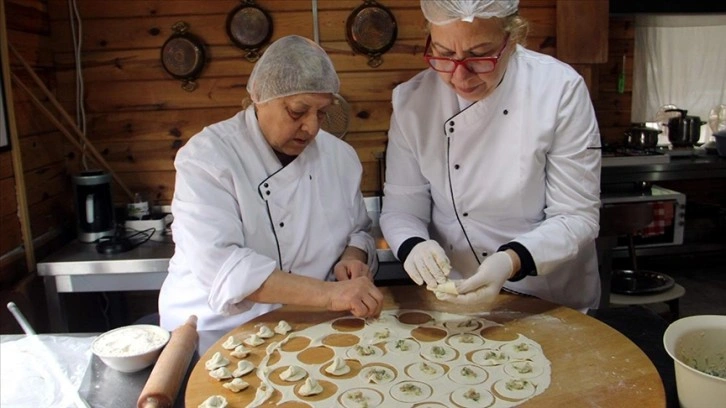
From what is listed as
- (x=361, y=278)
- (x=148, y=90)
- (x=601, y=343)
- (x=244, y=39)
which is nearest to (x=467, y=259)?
(x=361, y=278)

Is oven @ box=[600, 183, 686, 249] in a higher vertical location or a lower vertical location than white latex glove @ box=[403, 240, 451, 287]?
lower

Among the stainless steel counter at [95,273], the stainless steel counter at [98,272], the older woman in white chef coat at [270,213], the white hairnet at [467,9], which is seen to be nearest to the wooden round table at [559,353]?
the older woman in white chef coat at [270,213]

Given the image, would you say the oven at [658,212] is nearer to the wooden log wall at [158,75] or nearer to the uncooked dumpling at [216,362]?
the wooden log wall at [158,75]

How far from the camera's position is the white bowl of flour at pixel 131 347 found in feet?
4.50

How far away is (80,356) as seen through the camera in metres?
1.47

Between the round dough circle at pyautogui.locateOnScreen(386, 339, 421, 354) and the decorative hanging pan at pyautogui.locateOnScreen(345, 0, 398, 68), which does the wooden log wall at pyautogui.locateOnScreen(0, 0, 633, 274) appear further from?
the round dough circle at pyautogui.locateOnScreen(386, 339, 421, 354)

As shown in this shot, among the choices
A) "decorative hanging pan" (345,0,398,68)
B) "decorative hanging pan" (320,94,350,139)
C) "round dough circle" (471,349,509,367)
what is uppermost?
"decorative hanging pan" (345,0,398,68)

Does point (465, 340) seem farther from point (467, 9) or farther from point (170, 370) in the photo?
point (467, 9)

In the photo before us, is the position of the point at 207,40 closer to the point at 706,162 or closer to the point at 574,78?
the point at 574,78

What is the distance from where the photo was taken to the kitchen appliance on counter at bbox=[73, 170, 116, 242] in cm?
284

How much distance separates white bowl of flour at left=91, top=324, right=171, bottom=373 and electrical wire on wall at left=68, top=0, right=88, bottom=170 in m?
1.81

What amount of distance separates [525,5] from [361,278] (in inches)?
81.8

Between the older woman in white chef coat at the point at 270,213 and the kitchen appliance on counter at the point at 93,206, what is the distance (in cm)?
121

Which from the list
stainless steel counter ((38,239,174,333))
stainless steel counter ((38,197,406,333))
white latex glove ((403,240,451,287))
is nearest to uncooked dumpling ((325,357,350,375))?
white latex glove ((403,240,451,287))
